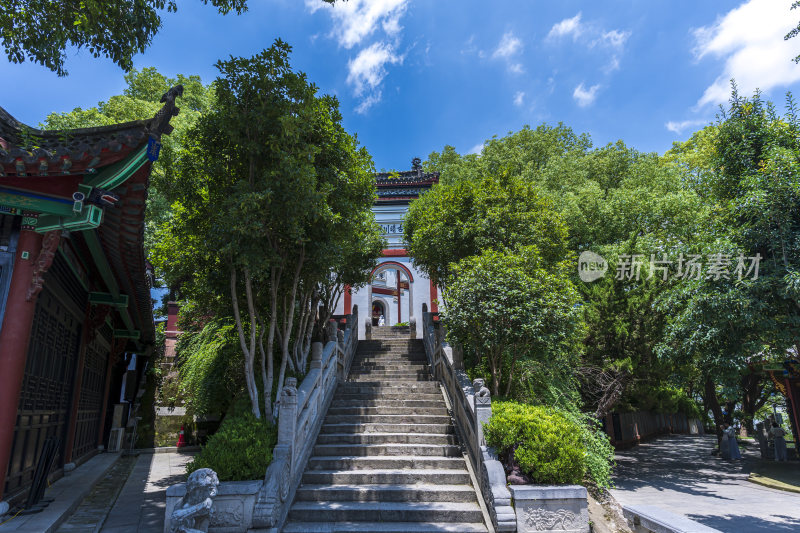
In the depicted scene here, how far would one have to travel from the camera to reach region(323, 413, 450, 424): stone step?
8.48 metres

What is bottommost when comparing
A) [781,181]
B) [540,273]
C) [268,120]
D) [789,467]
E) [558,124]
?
[789,467]

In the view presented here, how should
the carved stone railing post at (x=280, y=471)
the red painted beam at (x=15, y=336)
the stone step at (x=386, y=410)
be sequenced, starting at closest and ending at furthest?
the red painted beam at (x=15, y=336)
the carved stone railing post at (x=280, y=471)
the stone step at (x=386, y=410)

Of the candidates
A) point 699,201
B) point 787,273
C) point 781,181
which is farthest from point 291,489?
point 699,201

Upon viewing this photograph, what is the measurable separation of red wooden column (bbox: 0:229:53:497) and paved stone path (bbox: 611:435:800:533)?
10.0 meters

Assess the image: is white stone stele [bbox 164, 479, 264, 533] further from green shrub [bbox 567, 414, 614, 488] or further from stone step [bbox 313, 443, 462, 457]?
green shrub [bbox 567, 414, 614, 488]

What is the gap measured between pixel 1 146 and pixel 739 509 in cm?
1295

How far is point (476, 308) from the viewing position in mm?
8297

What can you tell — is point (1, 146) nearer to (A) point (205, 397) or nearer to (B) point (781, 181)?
(A) point (205, 397)

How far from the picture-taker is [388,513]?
594 cm

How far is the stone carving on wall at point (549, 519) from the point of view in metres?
5.50

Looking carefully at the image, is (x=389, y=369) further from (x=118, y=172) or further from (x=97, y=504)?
(x=118, y=172)

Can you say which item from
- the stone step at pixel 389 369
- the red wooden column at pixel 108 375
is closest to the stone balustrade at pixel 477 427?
the stone step at pixel 389 369

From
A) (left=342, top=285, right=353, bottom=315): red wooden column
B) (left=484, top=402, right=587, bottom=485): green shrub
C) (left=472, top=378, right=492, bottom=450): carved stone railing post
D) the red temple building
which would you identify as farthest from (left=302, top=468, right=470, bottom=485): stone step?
(left=342, top=285, right=353, bottom=315): red wooden column

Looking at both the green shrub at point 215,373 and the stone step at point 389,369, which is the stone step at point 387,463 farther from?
the stone step at point 389,369
